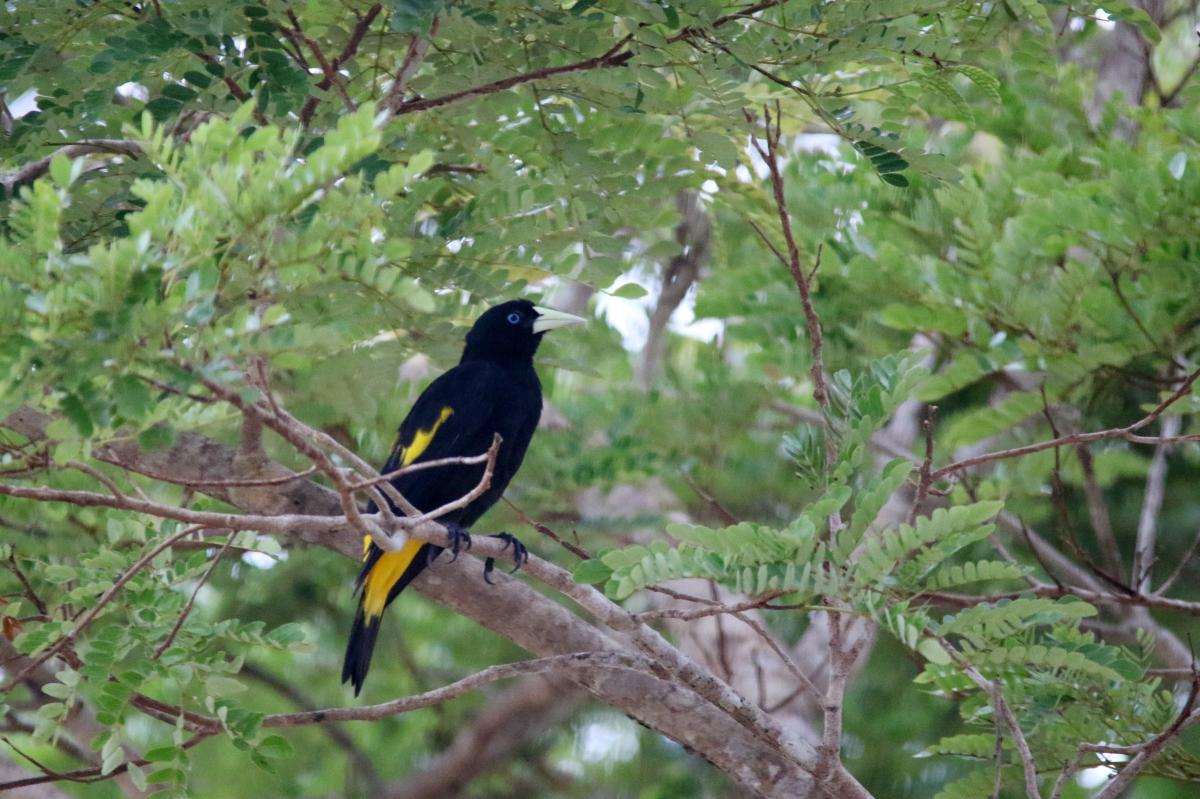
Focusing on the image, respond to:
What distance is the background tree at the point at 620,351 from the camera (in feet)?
6.59

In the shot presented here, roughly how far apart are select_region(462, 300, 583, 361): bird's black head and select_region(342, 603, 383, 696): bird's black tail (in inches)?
43.0

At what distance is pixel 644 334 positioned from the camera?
7184mm

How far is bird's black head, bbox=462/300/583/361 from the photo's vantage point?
4648 mm

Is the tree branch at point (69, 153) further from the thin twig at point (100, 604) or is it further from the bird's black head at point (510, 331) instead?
the bird's black head at point (510, 331)

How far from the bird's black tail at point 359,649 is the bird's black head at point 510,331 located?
1091 mm

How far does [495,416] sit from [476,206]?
118 centimetres

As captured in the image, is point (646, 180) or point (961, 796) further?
point (646, 180)

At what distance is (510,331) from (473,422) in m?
0.48

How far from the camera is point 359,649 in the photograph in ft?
12.9

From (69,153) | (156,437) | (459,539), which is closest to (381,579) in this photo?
(459,539)

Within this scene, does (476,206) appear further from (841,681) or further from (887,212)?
(887,212)

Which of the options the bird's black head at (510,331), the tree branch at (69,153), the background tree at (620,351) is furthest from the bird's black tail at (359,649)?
the tree branch at (69,153)

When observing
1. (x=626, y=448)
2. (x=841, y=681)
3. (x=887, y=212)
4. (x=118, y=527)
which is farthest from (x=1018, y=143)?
(x=118, y=527)

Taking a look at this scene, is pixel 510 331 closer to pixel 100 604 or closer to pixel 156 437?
pixel 100 604
